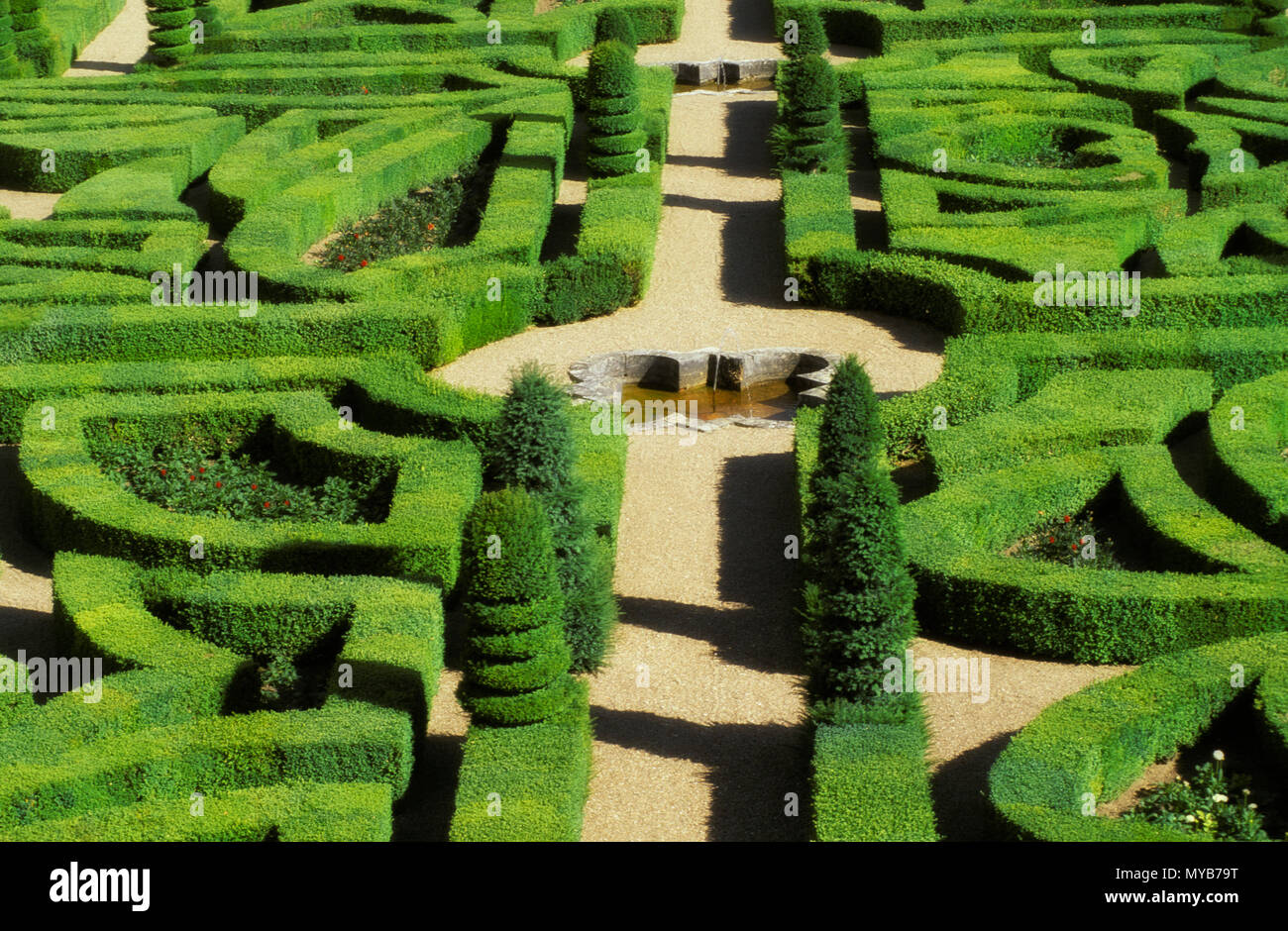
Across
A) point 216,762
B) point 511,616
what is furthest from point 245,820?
point 511,616

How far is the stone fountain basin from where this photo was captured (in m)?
23.6

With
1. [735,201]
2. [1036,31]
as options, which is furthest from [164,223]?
[1036,31]

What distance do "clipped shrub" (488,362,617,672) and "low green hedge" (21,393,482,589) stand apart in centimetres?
166

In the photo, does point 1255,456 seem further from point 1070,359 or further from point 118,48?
point 118,48

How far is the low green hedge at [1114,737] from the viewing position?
1333cm

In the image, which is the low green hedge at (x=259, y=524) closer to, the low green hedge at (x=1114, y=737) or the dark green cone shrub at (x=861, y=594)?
the dark green cone shrub at (x=861, y=594)

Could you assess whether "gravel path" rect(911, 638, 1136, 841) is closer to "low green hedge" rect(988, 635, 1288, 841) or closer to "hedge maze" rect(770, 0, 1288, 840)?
"hedge maze" rect(770, 0, 1288, 840)

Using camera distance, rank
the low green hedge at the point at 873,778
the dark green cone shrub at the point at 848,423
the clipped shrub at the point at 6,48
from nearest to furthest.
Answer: the low green hedge at the point at 873,778
the dark green cone shrub at the point at 848,423
the clipped shrub at the point at 6,48

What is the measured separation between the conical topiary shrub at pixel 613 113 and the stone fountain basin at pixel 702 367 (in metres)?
6.63

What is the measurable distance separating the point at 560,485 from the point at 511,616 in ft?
8.61

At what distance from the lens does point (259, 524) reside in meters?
18.2

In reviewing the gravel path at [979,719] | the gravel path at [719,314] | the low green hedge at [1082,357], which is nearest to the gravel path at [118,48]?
the gravel path at [719,314]

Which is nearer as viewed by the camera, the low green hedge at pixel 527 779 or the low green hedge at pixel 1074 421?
the low green hedge at pixel 527 779

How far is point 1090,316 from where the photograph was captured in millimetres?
23547
